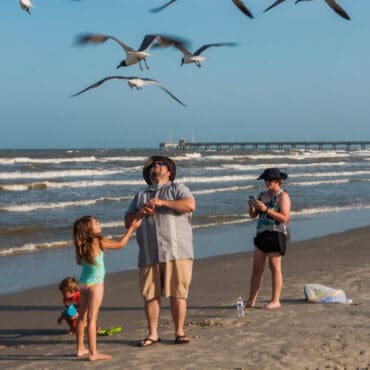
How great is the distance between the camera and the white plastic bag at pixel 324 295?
6617 mm

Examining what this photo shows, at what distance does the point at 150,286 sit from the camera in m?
5.25

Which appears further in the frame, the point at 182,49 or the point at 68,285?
the point at 68,285

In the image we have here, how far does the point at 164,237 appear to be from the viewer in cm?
512

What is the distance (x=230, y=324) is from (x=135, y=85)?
2.48 metres

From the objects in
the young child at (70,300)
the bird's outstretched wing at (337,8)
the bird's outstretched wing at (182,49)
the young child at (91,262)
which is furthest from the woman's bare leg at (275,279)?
the bird's outstretched wing at (337,8)

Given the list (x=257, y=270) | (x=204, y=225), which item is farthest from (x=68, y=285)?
(x=204, y=225)

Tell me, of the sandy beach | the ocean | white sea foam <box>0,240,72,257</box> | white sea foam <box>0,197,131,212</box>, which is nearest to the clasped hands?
the sandy beach

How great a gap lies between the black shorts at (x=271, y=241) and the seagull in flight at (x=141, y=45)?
2.47 m

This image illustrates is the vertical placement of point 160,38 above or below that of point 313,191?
above

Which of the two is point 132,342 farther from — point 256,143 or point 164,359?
point 256,143

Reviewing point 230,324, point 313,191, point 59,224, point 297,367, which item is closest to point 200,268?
point 230,324

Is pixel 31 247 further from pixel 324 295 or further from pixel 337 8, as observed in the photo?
pixel 337 8

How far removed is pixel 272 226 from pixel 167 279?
1.63 m

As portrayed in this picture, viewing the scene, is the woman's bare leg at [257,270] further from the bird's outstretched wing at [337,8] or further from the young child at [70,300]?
the bird's outstretched wing at [337,8]
